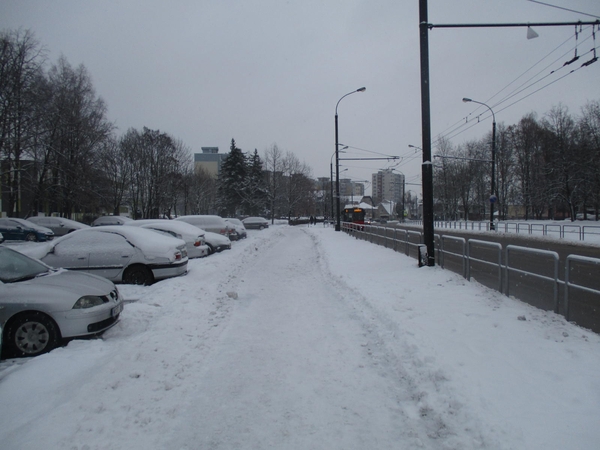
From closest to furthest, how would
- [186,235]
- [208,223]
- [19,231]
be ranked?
[186,235] < [208,223] < [19,231]

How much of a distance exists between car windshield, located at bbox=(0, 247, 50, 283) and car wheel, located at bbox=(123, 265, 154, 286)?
132 inches

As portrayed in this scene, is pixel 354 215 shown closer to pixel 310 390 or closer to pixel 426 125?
pixel 426 125

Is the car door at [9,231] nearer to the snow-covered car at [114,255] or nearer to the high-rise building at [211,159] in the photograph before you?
the snow-covered car at [114,255]

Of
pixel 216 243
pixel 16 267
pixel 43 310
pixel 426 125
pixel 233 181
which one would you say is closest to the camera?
pixel 43 310

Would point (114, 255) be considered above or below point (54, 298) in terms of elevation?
above

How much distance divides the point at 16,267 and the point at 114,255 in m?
3.79

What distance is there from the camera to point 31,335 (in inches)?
198

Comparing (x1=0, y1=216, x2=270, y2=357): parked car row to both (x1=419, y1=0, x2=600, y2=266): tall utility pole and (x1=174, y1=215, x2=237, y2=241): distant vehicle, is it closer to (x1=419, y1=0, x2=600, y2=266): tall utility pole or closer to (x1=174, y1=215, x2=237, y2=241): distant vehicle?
(x1=419, y1=0, x2=600, y2=266): tall utility pole

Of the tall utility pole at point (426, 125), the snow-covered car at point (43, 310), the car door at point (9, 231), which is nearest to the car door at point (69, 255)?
the snow-covered car at point (43, 310)

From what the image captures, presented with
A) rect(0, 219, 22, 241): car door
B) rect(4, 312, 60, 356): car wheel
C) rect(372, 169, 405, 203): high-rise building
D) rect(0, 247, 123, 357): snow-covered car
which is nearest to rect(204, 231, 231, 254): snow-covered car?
rect(0, 247, 123, 357): snow-covered car

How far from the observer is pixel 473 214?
228ft

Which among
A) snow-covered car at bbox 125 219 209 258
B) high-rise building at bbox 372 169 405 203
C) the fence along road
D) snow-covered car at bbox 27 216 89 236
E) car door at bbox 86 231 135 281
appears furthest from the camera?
high-rise building at bbox 372 169 405 203

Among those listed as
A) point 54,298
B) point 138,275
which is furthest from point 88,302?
point 138,275

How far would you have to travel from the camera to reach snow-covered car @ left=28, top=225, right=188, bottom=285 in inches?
366
